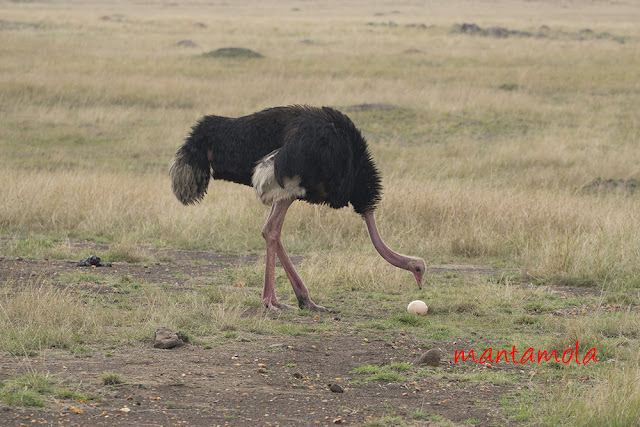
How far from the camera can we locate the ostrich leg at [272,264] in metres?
6.79

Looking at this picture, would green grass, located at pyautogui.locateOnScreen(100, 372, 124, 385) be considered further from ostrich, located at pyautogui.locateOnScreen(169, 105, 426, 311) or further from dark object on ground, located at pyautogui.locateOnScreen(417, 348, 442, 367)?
ostrich, located at pyautogui.locateOnScreen(169, 105, 426, 311)

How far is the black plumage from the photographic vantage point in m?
6.42

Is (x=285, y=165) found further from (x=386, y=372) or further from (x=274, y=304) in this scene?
(x=386, y=372)

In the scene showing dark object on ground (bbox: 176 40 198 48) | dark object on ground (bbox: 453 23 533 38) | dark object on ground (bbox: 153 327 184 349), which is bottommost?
dark object on ground (bbox: 153 327 184 349)

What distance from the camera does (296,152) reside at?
6379mm

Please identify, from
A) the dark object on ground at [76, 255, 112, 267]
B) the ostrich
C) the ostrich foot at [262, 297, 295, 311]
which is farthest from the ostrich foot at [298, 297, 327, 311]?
the dark object on ground at [76, 255, 112, 267]

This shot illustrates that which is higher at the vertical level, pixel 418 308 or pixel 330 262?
pixel 418 308

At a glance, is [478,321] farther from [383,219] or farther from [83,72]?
[83,72]

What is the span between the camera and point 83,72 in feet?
75.9

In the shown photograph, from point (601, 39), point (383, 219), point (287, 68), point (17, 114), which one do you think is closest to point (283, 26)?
point (601, 39)

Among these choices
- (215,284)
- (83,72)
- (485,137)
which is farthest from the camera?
(83,72)

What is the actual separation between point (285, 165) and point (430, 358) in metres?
1.86

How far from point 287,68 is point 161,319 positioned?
68.2ft

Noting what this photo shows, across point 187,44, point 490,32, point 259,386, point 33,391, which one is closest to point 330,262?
point 259,386
